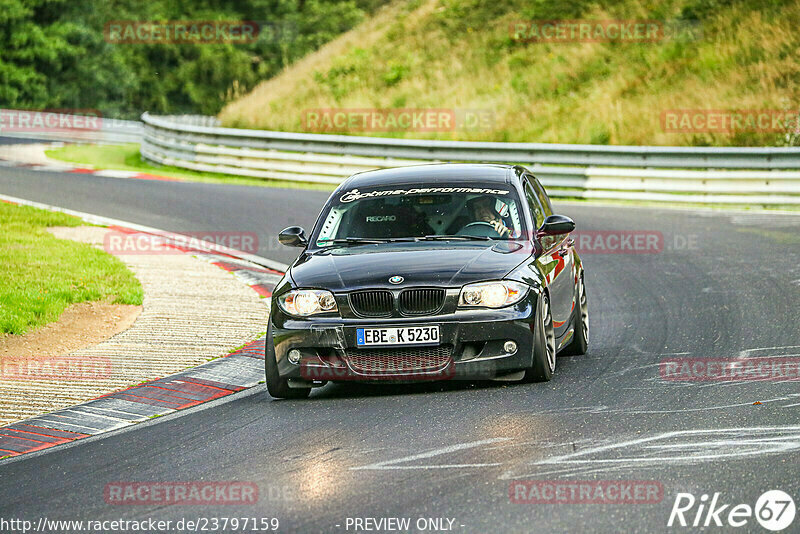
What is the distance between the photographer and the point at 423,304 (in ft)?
27.7

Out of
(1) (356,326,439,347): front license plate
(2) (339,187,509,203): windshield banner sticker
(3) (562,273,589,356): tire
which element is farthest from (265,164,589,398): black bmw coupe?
(3) (562,273,589,356): tire

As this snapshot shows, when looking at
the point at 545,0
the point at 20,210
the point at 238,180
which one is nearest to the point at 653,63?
the point at 545,0

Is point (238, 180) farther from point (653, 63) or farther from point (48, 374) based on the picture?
point (48, 374)

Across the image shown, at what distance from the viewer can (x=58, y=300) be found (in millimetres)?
12664

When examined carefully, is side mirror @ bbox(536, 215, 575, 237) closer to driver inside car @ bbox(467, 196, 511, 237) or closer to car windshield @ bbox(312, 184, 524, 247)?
car windshield @ bbox(312, 184, 524, 247)

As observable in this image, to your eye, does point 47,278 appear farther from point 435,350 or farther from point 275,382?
point 435,350

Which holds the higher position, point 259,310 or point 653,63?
point 653,63

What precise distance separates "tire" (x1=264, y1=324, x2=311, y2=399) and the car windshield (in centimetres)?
127

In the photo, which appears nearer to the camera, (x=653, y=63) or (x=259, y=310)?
(x=259, y=310)

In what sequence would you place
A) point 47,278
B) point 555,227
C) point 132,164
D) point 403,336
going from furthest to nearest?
point 132,164 → point 47,278 → point 555,227 → point 403,336

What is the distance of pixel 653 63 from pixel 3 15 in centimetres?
3631

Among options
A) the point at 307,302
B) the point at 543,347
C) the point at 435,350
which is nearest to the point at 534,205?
the point at 543,347

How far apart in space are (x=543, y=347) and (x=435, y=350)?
32.4 inches

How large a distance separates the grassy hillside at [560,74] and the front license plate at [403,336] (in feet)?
61.5
